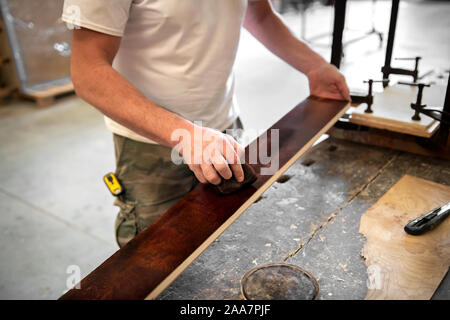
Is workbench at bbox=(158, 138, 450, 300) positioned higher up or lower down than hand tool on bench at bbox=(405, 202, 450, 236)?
lower down

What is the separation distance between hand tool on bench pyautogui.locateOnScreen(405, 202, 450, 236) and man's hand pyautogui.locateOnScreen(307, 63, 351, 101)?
534 millimetres

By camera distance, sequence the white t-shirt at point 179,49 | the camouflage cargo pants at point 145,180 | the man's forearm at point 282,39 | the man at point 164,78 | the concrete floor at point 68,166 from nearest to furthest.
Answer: the man at point 164,78 < the white t-shirt at point 179,49 < the camouflage cargo pants at point 145,180 < the man's forearm at point 282,39 < the concrete floor at point 68,166

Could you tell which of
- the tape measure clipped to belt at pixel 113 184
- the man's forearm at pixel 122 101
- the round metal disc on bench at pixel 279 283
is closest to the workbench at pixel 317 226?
the round metal disc on bench at pixel 279 283

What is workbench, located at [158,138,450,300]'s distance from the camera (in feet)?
2.94

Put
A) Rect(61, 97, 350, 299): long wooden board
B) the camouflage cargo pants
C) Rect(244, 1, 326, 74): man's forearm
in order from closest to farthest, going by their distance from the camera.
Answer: Rect(61, 97, 350, 299): long wooden board < the camouflage cargo pants < Rect(244, 1, 326, 74): man's forearm

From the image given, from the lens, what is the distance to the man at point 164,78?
3.08ft

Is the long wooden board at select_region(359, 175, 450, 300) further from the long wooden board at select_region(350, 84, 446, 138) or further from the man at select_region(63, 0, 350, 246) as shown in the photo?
the man at select_region(63, 0, 350, 246)

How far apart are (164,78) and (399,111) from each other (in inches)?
34.0

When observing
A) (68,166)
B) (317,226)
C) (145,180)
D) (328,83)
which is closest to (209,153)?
(317,226)

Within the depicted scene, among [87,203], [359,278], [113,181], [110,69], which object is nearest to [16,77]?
[87,203]

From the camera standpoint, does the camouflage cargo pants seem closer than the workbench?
No

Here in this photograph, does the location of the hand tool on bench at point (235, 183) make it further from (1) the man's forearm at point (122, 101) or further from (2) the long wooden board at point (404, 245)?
(2) the long wooden board at point (404, 245)

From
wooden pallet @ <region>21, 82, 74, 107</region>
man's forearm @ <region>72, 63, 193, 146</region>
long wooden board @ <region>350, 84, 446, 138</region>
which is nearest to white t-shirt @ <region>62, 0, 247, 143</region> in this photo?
man's forearm @ <region>72, 63, 193, 146</region>

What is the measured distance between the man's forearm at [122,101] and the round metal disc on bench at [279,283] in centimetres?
36
